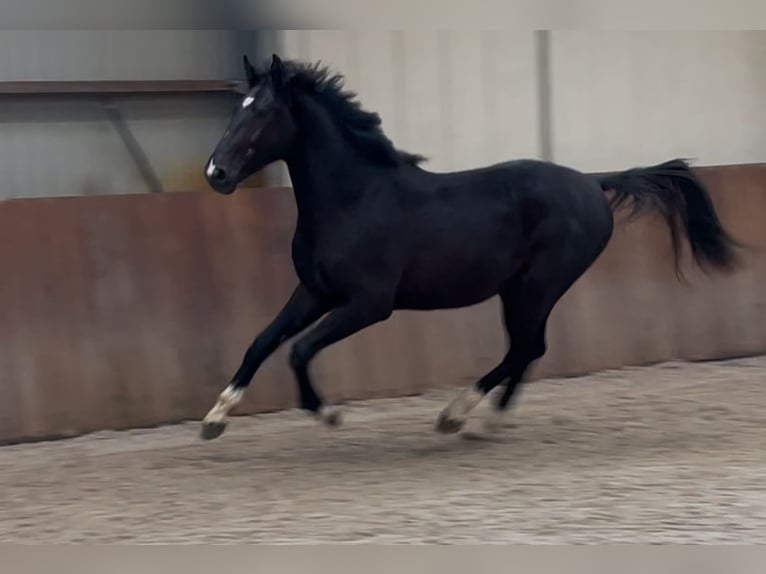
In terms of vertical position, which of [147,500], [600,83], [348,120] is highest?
[600,83]

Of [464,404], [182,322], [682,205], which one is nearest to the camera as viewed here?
[464,404]

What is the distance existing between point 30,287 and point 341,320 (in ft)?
6.89

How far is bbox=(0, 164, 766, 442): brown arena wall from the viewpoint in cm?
716

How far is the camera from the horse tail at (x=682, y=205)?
7004mm

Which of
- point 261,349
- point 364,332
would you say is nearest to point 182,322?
point 364,332

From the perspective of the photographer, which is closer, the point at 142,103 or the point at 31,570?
the point at 31,570

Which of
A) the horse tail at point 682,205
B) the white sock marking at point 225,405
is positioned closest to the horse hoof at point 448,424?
the white sock marking at point 225,405

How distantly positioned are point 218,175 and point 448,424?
175cm

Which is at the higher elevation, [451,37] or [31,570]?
[451,37]

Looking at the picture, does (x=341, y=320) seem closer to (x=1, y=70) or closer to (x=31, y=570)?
(x=31, y=570)

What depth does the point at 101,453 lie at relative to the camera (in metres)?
6.68

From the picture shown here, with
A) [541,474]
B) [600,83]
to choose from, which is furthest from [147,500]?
[600,83]

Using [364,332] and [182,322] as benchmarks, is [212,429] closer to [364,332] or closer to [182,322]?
[182,322]

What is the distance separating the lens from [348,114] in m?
6.38
